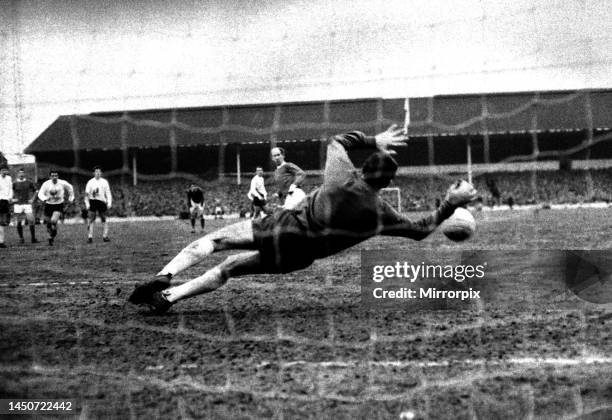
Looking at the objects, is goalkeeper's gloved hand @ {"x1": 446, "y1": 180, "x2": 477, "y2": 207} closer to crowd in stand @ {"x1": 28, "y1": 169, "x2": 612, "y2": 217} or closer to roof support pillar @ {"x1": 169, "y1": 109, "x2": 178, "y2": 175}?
crowd in stand @ {"x1": 28, "y1": 169, "x2": 612, "y2": 217}

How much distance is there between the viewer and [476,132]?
33375 mm

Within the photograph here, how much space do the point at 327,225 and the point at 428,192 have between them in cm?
2816

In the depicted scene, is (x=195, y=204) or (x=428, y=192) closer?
(x=195, y=204)

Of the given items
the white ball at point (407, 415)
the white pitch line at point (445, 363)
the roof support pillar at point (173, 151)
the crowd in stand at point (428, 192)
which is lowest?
the white ball at point (407, 415)

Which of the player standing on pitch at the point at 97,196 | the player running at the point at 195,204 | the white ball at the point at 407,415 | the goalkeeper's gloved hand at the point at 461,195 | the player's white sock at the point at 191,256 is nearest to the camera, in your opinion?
the white ball at the point at 407,415

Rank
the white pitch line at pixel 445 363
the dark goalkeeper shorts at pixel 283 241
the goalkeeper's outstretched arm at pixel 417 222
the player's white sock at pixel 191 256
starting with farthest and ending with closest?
1. the player's white sock at pixel 191 256
2. the dark goalkeeper shorts at pixel 283 241
3. the goalkeeper's outstretched arm at pixel 417 222
4. the white pitch line at pixel 445 363

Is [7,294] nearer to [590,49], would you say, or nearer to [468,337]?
[468,337]

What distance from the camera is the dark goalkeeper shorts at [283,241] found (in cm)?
406

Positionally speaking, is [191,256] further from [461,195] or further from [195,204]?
[195,204]

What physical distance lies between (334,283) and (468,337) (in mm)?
2497

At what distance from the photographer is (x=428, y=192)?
1231 inches

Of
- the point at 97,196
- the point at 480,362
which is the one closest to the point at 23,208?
the point at 97,196

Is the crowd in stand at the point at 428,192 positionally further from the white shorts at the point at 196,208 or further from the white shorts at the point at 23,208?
the white shorts at the point at 23,208

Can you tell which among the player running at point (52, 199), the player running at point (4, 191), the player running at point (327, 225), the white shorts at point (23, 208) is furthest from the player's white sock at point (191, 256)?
the white shorts at point (23, 208)
